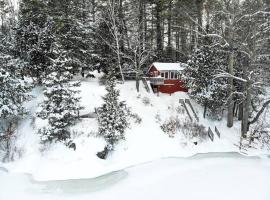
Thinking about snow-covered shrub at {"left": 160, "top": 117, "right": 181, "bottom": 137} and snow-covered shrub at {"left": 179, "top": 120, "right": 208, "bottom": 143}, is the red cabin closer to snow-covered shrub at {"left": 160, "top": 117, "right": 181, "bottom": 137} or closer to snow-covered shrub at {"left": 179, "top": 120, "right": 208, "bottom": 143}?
snow-covered shrub at {"left": 160, "top": 117, "right": 181, "bottom": 137}

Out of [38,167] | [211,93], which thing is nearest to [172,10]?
[211,93]

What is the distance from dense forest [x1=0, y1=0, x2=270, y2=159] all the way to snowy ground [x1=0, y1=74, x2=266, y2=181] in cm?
83

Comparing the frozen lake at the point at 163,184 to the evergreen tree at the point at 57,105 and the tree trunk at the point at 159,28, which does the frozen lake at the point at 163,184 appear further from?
the tree trunk at the point at 159,28

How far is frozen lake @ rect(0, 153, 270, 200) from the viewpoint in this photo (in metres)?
13.5

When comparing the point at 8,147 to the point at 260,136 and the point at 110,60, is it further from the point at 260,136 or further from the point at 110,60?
the point at 260,136

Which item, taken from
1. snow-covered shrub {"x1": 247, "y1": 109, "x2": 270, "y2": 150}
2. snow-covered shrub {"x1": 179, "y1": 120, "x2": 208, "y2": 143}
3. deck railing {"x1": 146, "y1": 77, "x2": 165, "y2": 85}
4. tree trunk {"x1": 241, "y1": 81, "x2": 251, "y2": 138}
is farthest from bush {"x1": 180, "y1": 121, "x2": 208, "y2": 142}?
deck railing {"x1": 146, "y1": 77, "x2": 165, "y2": 85}

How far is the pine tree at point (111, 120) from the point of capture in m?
18.2

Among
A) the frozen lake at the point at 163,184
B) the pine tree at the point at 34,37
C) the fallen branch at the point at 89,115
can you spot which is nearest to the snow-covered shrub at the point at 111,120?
the fallen branch at the point at 89,115

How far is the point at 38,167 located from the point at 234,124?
52.5ft

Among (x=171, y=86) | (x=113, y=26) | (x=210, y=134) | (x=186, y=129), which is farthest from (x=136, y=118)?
(x=113, y=26)

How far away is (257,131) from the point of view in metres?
21.4

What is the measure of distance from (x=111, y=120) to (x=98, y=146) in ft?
6.18

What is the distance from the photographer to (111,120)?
18.3m

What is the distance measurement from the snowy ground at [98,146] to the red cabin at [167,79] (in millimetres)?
2423
